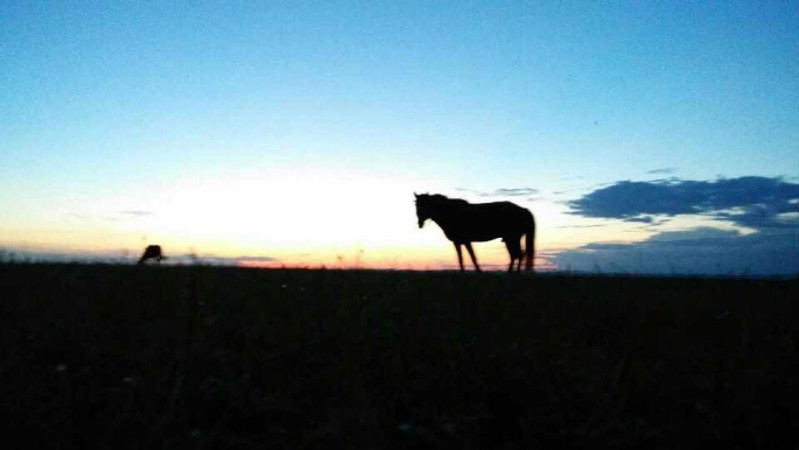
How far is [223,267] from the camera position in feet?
52.7

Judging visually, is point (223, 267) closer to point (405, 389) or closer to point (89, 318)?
point (89, 318)

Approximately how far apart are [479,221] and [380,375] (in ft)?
65.9

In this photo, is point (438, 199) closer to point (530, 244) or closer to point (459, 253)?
point (459, 253)

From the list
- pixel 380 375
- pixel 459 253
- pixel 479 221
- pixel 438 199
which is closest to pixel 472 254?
pixel 459 253

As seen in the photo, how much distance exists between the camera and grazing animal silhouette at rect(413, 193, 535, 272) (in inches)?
970

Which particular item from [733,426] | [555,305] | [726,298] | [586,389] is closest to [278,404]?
[586,389]

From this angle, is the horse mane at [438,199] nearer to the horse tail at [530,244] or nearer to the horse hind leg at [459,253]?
the horse hind leg at [459,253]

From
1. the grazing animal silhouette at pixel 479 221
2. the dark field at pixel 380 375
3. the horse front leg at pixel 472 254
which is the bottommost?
the dark field at pixel 380 375

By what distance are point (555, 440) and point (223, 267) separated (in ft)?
41.6

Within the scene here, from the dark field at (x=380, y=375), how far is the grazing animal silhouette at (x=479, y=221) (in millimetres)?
16209

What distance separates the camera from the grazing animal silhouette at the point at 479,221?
24.6 metres

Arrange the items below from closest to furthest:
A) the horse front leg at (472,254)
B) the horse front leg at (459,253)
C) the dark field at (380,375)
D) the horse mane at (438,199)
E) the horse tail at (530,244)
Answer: the dark field at (380,375)
the horse front leg at (472,254)
the horse front leg at (459,253)
the horse tail at (530,244)
the horse mane at (438,199)

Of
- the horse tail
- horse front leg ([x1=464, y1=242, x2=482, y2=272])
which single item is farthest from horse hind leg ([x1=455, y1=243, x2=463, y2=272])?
the horse tail

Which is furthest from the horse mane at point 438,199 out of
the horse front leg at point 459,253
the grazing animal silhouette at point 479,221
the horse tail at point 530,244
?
the horse tail at point 530,244
